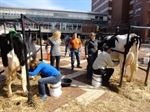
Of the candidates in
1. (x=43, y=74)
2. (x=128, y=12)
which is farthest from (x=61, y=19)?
(x=43, y=74)

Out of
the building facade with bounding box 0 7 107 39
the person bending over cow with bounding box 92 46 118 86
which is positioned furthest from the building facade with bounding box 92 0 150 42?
the person bending over cow with bounding box 92 46 118 86

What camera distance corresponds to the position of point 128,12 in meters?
43.2

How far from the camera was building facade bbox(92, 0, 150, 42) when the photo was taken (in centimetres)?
3133

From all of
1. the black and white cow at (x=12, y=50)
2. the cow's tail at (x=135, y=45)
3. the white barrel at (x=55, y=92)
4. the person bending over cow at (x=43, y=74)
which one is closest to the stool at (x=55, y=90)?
the white barrel at (x=55, y=92)

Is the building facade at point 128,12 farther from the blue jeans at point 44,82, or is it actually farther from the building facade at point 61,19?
the blue jeans at point 44,82

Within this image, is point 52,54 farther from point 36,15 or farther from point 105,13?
point 105,13

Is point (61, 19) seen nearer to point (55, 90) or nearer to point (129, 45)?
point (129, 45)

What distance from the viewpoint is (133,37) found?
420cm

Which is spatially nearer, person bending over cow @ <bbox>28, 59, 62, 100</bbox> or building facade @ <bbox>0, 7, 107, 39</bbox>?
person bending over cow @ <bbox>28, 59, 62, 100</bbox>

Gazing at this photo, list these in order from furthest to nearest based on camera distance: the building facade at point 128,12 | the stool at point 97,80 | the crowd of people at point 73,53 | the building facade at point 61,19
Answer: the building facade at point 61,19
the building facade at point 128,12
the stool at point 97,80
the crowd of people at point 73,53

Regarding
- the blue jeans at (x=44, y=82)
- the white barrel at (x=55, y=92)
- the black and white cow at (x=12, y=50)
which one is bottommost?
the white barrel at (x=55, y=92)

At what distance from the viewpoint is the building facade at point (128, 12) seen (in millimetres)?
31328

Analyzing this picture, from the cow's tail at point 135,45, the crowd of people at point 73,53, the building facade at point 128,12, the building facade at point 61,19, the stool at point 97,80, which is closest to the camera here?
the crowd of people at point 73,53

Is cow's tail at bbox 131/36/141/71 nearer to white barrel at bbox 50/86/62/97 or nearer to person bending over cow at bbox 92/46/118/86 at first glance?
person bending over cow at bbox 92/46/118/86
